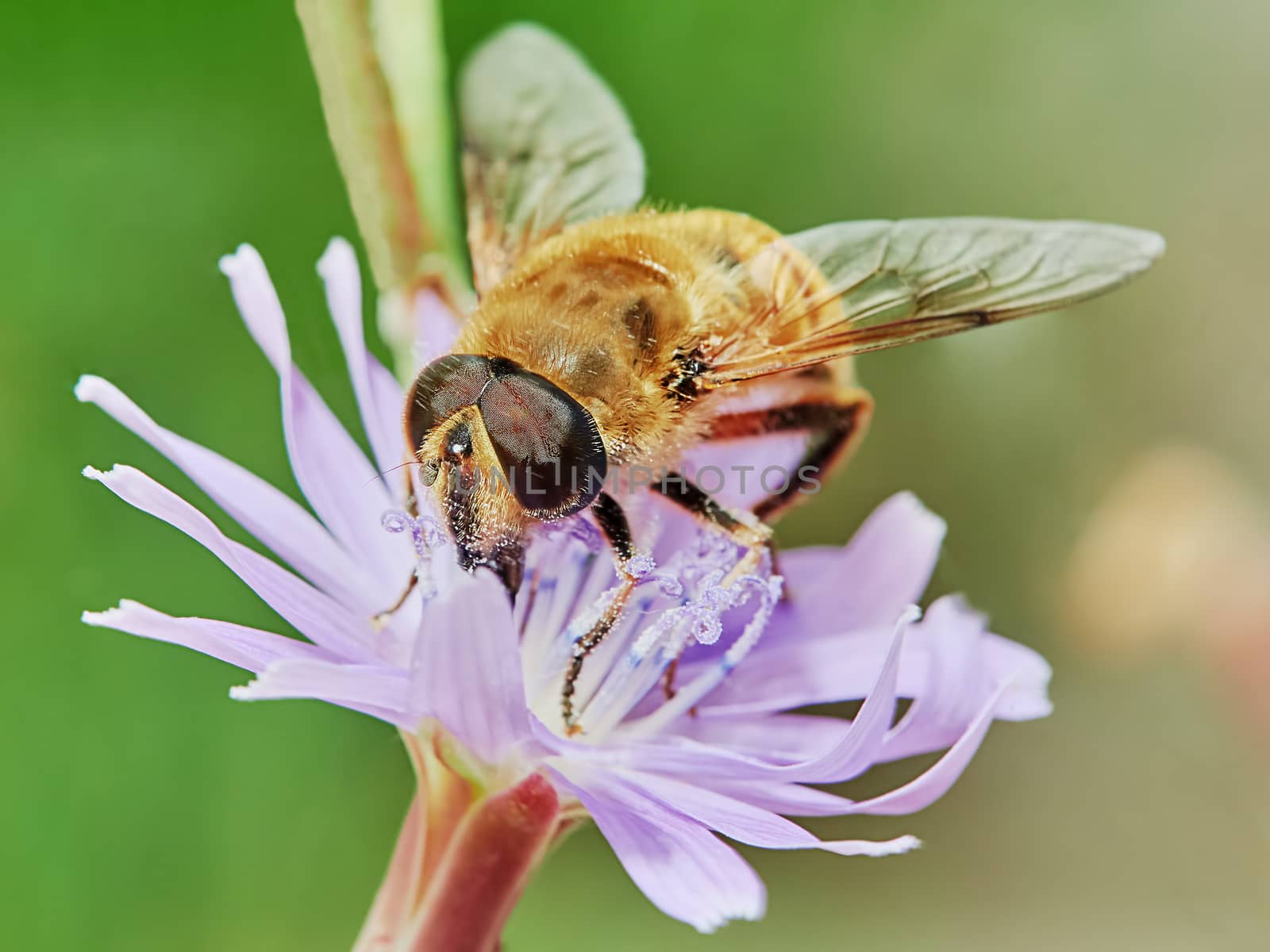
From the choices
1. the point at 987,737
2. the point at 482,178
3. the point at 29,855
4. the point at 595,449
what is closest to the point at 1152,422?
the point at 987,737

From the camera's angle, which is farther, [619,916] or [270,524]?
[619,916]

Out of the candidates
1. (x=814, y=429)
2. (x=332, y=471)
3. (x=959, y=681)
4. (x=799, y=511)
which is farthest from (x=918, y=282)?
(x=799, y=511)

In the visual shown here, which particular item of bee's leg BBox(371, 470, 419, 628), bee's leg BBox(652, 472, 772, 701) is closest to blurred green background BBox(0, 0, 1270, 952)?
bee's leg BBox(371, 470, 419, 628)

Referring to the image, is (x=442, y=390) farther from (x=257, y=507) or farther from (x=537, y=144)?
(x=537, y=144)

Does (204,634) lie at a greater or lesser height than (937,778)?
greater

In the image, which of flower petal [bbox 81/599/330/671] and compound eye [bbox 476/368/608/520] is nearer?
flower petal [bbox 81/599/330/671]

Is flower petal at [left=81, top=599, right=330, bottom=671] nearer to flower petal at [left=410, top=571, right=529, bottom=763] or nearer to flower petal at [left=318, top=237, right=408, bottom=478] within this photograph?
flower petal at [left=410, top=571, right=529, bottom=763]

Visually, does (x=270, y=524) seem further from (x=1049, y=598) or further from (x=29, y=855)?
(x=1049, y=598)
